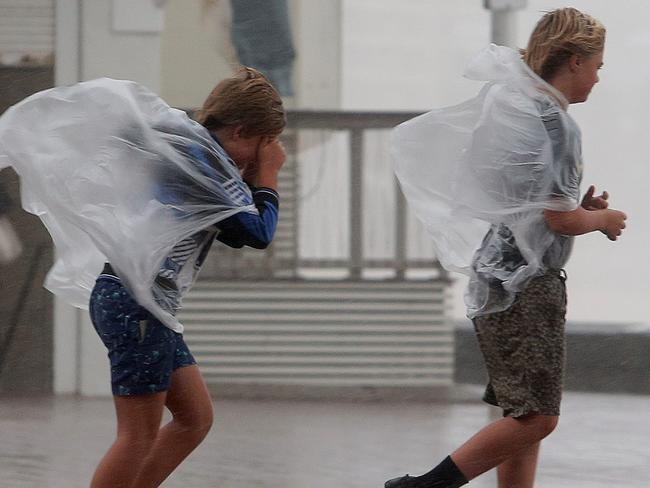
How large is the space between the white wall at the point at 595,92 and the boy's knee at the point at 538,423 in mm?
4186

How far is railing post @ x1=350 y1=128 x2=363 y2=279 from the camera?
8250 mm

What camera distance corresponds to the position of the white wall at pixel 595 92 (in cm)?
831

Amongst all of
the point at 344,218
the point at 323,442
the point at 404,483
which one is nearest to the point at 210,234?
the point at 404,483

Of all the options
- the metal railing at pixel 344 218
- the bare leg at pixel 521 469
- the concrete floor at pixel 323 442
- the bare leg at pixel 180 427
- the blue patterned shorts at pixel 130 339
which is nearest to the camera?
the blue patterned shorts at pixel 130 339

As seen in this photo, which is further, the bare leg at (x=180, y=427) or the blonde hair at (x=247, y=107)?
the bare leg at (x=180, y=427)

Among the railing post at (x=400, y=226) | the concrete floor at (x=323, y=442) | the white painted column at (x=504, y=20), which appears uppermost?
the white painted column at (x=504, y=20)

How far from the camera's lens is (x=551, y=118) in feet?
Answer: 13.2

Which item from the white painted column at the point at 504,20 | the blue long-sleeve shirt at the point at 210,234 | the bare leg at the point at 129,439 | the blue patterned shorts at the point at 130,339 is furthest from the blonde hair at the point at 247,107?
the white painted column at the point at 504,20

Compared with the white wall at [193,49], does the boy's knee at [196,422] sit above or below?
below

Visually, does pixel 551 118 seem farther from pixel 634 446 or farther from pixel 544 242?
pixel 634 446

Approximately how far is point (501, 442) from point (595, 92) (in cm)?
499

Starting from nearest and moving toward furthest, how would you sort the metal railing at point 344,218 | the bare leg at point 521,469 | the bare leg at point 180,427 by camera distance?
the bare leg at point 180,427, the bare leg at point 521,469, the metal railing at point 344,218

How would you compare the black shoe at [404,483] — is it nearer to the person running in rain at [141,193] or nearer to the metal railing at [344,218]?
the person running in rain at [141,193]

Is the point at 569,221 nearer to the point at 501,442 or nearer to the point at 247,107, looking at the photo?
the point at 501,442
